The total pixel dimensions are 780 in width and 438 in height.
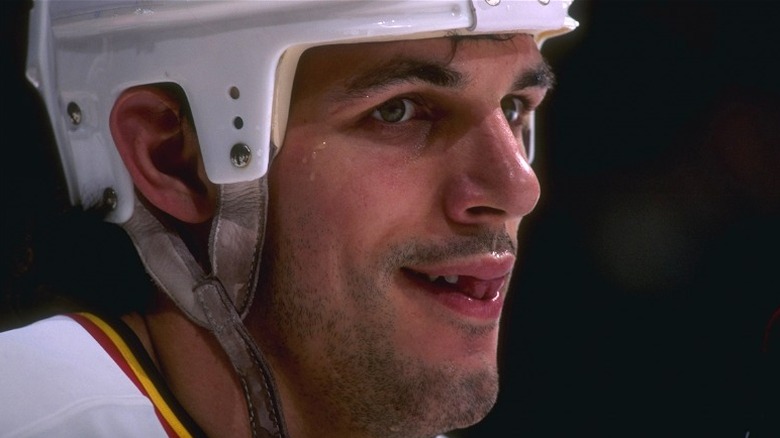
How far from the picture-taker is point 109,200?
120cm

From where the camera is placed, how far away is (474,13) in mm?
1054

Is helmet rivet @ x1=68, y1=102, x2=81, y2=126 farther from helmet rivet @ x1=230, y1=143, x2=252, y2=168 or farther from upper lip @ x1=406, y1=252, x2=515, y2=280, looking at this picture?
upper lip @ x1=406, y1=252, x2=515, y2=280

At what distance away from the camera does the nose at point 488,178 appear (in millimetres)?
1093

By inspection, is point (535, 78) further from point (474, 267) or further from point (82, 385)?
point (82, 385)

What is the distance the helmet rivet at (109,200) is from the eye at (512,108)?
564 millimetres

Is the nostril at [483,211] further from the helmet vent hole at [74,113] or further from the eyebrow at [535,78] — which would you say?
the helmet vent hole at [74,113]

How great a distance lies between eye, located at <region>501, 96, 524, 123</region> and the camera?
4.17 feet

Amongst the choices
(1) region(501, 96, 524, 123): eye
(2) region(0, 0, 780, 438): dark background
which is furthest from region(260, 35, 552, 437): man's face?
(2) region(0, 0, 780, 438): dark background

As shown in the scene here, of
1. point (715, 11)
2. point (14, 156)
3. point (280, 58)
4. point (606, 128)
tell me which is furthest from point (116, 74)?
point (715, 11)

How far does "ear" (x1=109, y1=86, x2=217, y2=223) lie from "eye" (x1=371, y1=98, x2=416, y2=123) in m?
0.24

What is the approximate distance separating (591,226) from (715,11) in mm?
521

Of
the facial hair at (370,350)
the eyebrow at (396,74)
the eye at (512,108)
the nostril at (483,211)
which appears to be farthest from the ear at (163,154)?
the eye at (512,108)

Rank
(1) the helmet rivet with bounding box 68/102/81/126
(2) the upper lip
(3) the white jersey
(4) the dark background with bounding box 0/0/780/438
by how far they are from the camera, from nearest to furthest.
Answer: (3) the white jersey
(2) the upper lip
(1) the helmet rivet with bounding box 68/102/81/126
(4) the dark background with bounding box 0/0/780/438

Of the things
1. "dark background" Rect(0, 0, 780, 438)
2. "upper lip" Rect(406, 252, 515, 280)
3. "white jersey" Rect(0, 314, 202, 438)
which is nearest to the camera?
"white jersey" Rect(0, 314, 202, 438)
